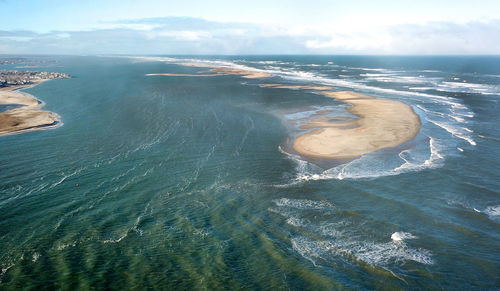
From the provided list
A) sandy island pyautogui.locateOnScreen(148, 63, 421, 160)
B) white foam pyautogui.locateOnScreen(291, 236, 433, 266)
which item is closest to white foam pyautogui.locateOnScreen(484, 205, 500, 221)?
white foam pyautogui.locateOnScreen(291, 236, 433, 266)

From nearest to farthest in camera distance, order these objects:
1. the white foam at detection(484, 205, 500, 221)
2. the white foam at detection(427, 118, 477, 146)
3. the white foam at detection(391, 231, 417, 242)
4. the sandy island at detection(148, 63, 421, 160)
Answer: the white foam at detection(391, 231, 417, 242) < the white foam at detection(484, 205, 500, 221) < the sandy island at detection(148, 63, 421, 160) < the white foam at detection(427, 118, 477, 146)

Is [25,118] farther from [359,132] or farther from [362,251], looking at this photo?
[362,251]

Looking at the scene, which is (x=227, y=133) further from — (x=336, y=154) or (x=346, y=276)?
(x=346, y=276)

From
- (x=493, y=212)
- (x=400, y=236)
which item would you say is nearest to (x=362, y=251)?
(x=400, y=236)

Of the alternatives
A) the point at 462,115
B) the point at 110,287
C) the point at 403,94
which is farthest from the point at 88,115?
the point at 403,94

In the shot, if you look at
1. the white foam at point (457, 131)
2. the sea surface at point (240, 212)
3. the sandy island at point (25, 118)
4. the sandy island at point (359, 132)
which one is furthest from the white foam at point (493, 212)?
the sandy island at point (25, 118)

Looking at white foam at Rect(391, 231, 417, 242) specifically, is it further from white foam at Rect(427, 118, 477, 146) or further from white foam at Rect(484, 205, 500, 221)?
white foam at Rect(427, 118, 477, 146)
